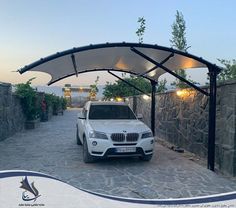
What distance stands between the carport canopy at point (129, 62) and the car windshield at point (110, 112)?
1713 millimetres

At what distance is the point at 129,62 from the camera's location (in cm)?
1136

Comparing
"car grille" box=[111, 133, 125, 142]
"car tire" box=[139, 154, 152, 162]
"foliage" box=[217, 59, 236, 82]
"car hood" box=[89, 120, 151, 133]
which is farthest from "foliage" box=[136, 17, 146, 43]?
"car grille" box=[111, 133, 125, 142]

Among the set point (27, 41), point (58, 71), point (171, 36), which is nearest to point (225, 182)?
point (58, 71)

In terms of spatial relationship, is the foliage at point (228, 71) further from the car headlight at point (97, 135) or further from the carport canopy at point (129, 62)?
the car headlight at point (97, 135)

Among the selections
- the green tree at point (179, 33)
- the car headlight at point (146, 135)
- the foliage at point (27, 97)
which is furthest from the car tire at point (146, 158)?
the green tree at point (179, 33)

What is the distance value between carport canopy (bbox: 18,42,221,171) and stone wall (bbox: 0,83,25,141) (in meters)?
2.38

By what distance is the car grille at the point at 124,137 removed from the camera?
8.35 metres

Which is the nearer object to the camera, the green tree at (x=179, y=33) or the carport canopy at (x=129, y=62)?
the carport canopy at (x=129, y=62)

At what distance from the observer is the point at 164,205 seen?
14.4ft

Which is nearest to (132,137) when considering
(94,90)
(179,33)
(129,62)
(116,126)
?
(116,126)

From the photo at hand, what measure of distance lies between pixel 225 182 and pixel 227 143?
115 centimetres

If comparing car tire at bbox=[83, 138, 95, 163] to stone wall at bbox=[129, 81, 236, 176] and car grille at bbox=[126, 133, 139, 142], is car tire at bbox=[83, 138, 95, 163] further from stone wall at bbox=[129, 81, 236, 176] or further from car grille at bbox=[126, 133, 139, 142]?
stone wall at bbox=[129, 81, 236, 176]

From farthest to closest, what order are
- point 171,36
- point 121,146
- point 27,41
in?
point 171,36 < point 27,41 < point 121,146

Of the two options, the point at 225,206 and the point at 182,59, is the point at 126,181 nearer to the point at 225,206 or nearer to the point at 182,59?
the point at 225,206
